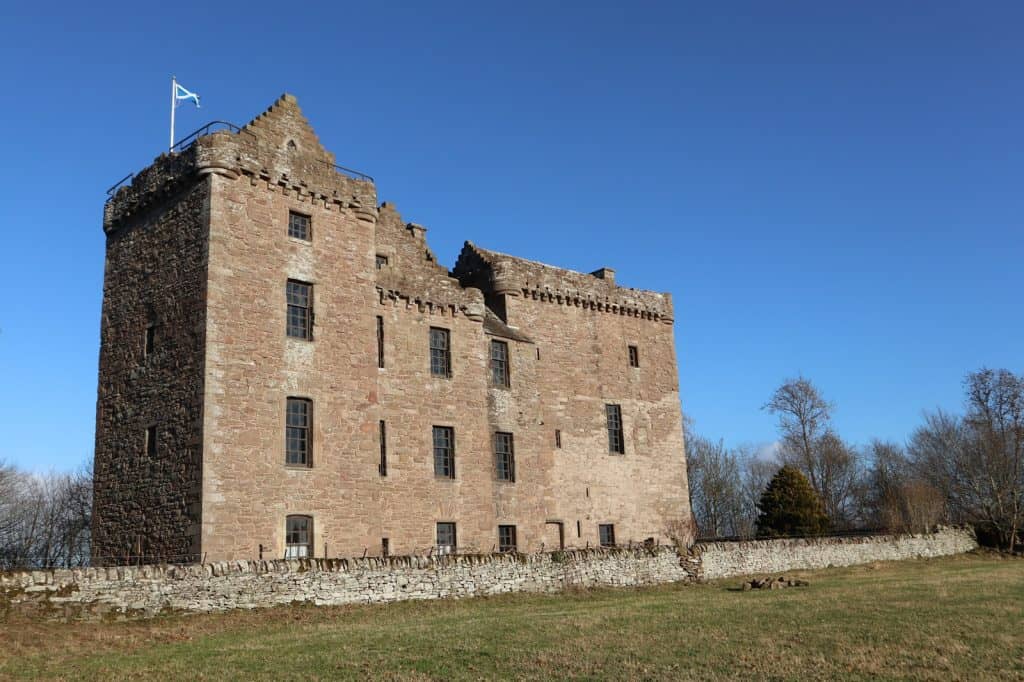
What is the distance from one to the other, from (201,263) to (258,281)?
5.22 ft

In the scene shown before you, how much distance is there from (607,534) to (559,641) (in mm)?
19960

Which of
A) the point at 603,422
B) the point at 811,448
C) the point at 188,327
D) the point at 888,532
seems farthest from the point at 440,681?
the point at 811,448

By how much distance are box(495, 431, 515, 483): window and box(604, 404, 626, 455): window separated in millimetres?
5822

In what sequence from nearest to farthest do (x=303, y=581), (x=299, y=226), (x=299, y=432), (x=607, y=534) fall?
(x=303, y=581), (x=299, y=432), (x=299, y=226), (x=607, y=534)

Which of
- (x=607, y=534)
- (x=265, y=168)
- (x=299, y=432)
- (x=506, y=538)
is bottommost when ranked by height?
(x=607, y=534)

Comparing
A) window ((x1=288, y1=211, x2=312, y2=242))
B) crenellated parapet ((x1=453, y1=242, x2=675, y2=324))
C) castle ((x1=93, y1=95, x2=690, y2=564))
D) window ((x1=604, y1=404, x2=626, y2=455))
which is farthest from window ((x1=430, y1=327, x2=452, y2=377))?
window ((x1=604, y1=404, x2=626, y2=455))

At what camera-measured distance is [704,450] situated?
72250 mm

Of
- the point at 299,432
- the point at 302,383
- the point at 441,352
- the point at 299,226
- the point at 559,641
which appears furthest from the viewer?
the point at 441,352

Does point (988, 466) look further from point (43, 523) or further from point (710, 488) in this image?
point (43, 523)

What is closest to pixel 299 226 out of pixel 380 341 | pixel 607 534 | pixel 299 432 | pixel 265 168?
pixel 265 168

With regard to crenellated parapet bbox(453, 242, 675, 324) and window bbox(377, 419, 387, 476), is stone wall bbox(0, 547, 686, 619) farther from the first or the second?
crenellated parapet bbox(453, 242, 675, 324)

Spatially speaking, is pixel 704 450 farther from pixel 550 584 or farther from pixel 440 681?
pixel 440 681

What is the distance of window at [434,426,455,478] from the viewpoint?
28.7 meters

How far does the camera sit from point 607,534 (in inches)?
1351
